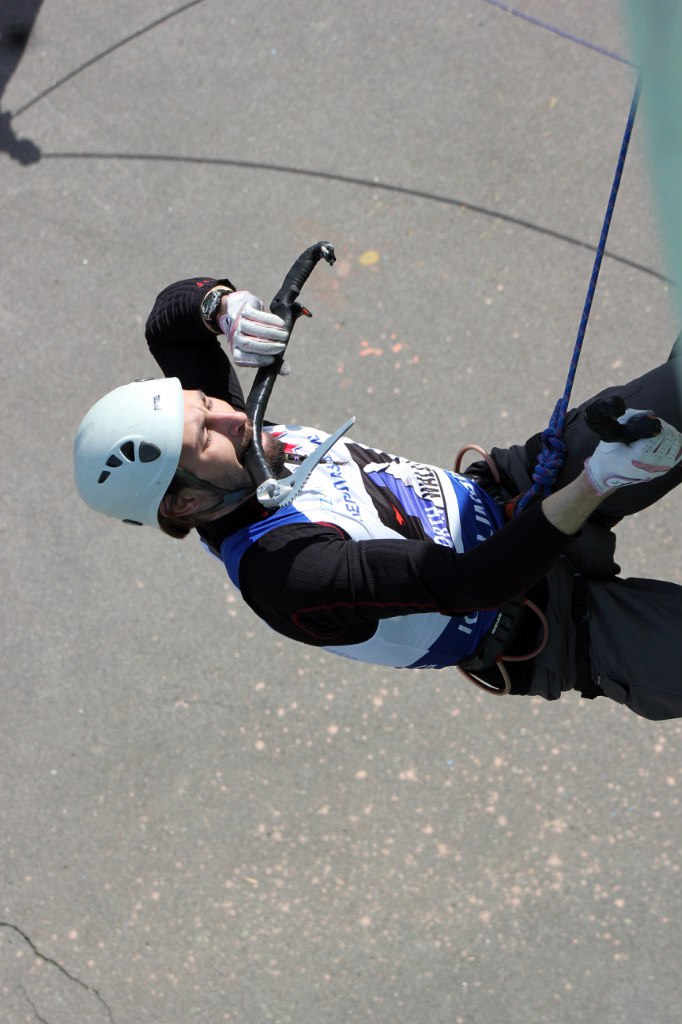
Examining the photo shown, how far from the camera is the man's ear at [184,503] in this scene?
1.95 metres

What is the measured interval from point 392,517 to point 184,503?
0.44 meters

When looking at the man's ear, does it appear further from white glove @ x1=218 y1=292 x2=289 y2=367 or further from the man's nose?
white glove @ x1=218 y1=292 x2=289 y2=367

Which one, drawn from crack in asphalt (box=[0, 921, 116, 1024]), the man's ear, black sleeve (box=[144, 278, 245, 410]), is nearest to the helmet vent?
the man's ear

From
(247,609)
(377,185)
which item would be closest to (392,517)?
(247,609)

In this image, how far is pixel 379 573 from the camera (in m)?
1.70

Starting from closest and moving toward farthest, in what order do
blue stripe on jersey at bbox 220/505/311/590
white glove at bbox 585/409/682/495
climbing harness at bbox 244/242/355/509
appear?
white glove at bbox 585/409/682/495 < climbing harness at bbox 244/242/355/509 < blue stripe on jersey at bbox 220/505/311/590

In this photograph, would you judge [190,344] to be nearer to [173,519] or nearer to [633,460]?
[173,519]

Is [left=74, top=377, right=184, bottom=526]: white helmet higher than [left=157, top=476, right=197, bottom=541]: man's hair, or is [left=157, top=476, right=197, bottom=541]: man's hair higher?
[left=74, top=377, right=184, bottom=526]: white helmet

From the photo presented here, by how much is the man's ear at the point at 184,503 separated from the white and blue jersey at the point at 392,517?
0.35ft

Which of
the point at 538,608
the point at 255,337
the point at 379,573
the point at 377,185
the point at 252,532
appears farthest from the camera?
the point at 377,185

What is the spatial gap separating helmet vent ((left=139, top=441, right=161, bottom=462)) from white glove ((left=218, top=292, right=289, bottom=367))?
9.8 inches

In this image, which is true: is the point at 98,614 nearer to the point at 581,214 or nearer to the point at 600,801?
the point at 600,801

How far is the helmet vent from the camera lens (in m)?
1.88

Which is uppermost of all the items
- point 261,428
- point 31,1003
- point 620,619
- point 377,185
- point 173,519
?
point 261,428
